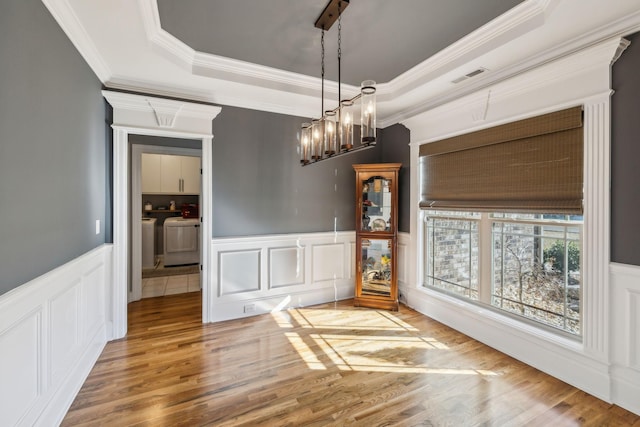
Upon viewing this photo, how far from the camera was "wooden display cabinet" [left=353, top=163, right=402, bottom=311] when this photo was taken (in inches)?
154

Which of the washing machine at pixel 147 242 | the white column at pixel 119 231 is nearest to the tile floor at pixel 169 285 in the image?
the washing machine at pixel 147 242

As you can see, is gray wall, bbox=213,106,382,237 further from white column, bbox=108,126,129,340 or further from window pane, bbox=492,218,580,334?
window pane, bbox=492,218,580,334

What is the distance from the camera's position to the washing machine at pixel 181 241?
6324mm

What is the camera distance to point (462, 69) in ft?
9.00

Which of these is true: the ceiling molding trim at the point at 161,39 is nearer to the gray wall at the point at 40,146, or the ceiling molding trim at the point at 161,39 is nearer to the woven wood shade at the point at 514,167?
the gray wall at the point at 40,146

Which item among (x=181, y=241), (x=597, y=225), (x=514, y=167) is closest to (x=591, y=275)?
(x=597, y=225)

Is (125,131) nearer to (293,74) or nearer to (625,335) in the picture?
(293,74)

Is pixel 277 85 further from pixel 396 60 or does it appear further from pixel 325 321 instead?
pixel 325 321

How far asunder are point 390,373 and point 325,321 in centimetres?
119

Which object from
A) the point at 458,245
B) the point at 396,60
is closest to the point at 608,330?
the point at 458,245

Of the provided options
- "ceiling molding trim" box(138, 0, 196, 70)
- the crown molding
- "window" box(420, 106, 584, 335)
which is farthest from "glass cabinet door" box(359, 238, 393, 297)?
"ceiling molding trim" box(138, 0, 196, 70)

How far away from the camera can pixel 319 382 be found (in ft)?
7.65

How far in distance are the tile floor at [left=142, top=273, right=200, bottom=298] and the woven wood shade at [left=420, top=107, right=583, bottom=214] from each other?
13.0ft

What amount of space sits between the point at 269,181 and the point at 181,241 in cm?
370
